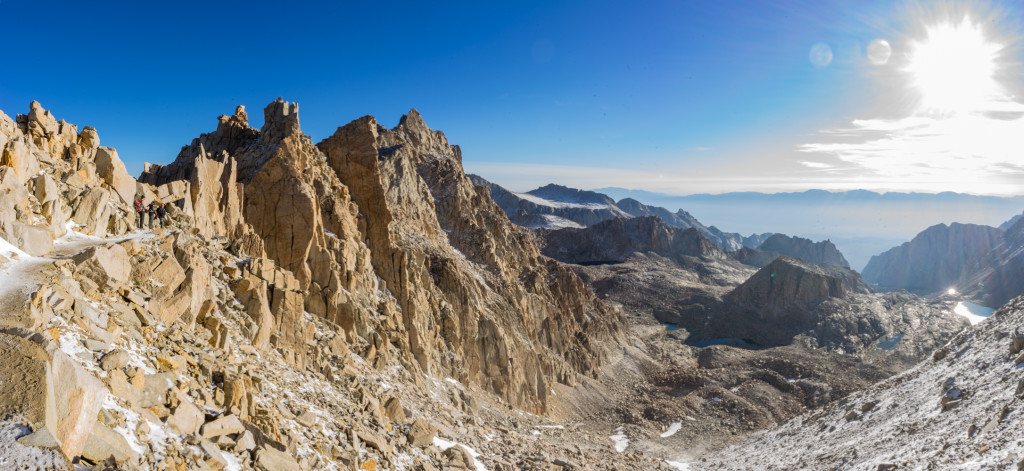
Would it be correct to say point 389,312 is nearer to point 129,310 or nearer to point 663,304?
point 129,310

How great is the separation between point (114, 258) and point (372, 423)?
1101 centimetres

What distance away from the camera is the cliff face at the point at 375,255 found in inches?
1125

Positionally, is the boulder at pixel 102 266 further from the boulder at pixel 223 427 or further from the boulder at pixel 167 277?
the boulder at pixel 223 427

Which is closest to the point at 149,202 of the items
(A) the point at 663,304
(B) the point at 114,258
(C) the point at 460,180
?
(B) the point at 114,258

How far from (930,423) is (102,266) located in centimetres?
3764

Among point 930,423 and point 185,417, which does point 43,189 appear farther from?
point 930,423

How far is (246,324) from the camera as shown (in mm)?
19703

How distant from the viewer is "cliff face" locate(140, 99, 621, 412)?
1125 inches

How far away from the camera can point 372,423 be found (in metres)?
19.7

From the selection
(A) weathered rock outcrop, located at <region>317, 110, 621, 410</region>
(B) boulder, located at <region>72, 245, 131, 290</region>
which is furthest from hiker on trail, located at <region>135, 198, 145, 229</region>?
(A) weathered rock outcrop, located at <region>317, 110, 621, 410</region>

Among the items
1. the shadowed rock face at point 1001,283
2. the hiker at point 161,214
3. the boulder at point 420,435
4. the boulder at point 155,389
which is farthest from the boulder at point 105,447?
the shadowed rock face at point 1001,283

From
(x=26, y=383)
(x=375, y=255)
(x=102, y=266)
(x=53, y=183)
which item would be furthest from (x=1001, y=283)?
(x=53, y=183)

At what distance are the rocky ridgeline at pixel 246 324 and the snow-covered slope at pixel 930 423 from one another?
39.0ft

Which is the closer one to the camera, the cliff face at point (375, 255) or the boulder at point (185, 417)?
the boulder at point (185, 417)
